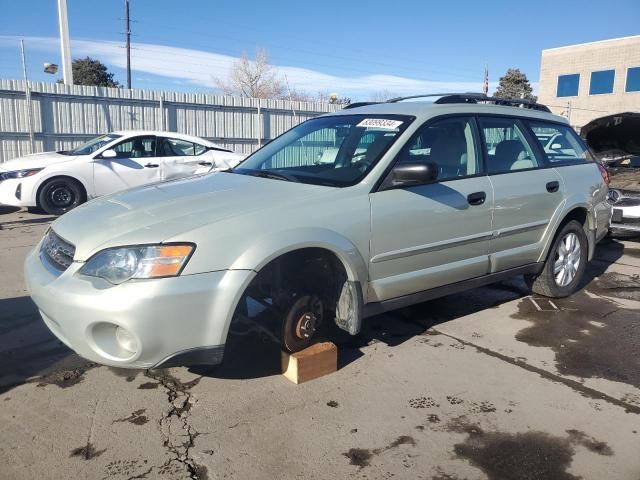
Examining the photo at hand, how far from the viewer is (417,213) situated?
3.63 m

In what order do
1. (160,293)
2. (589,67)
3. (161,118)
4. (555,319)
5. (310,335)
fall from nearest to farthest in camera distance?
(160,293), (310,335), (555,319), (161,118), (589,67)

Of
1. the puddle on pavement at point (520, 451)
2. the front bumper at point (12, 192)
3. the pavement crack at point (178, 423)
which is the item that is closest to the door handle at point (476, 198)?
the puddle on pavement at point (520, 451)

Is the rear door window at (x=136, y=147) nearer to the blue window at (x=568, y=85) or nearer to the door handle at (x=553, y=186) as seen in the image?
the door handle at (x=553, y=186)

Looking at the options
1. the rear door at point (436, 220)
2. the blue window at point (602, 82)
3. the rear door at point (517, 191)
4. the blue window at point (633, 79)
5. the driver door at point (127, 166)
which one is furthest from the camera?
the blue window at point (602, 82)

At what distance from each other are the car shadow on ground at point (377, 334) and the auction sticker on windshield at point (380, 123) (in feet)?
5.24

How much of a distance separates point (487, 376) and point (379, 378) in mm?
713

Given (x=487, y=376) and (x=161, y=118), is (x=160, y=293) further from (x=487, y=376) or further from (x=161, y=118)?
(x=161, y=118)

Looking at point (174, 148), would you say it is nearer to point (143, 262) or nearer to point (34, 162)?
point (34, 162)

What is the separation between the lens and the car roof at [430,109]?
3.96m

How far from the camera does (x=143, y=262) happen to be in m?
2.75

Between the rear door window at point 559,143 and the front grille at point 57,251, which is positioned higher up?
the rear door window at point 559,143

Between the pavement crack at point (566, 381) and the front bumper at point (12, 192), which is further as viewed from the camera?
the front bumper at point (12, 192)

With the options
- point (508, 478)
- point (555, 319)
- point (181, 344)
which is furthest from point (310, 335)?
point (555, 319)

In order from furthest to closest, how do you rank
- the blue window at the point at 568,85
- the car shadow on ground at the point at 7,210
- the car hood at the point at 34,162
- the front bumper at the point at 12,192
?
the blue window at the point at 568,85 < the car shadow on ground at the point at 7,210 < the car hood at the point at 34,162 < the front bumper at the point at 12,192
